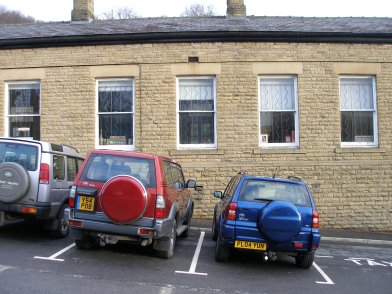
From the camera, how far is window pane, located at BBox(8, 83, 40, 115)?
13.1m

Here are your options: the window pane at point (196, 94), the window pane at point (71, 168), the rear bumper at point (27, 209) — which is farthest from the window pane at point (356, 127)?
the rear bumper at point (27, 209)

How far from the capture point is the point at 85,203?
655cm

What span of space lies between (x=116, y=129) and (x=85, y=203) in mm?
6418

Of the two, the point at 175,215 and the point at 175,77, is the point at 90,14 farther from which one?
the point at 175,215

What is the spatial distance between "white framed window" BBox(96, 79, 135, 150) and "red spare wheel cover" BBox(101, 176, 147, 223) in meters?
6.39

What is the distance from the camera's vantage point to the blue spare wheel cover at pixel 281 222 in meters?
6.46

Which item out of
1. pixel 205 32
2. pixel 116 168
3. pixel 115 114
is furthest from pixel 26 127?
pixel 116 168

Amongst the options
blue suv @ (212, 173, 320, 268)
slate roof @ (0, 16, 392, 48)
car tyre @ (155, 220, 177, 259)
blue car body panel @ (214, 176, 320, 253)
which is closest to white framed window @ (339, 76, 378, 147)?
slate roof @ (0, 16, 392, 48)

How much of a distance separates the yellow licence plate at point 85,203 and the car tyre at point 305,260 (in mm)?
3599

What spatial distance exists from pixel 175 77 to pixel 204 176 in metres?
3.12

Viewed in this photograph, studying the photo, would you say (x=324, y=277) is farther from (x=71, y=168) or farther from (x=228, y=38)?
(x=228, y=38)

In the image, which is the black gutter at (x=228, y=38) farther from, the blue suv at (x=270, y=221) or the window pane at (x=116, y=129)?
the blue suv at (x=270, y=221)

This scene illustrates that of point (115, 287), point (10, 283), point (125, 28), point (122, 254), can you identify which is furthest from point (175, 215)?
point (125, 28)

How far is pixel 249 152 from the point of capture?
1223cm
